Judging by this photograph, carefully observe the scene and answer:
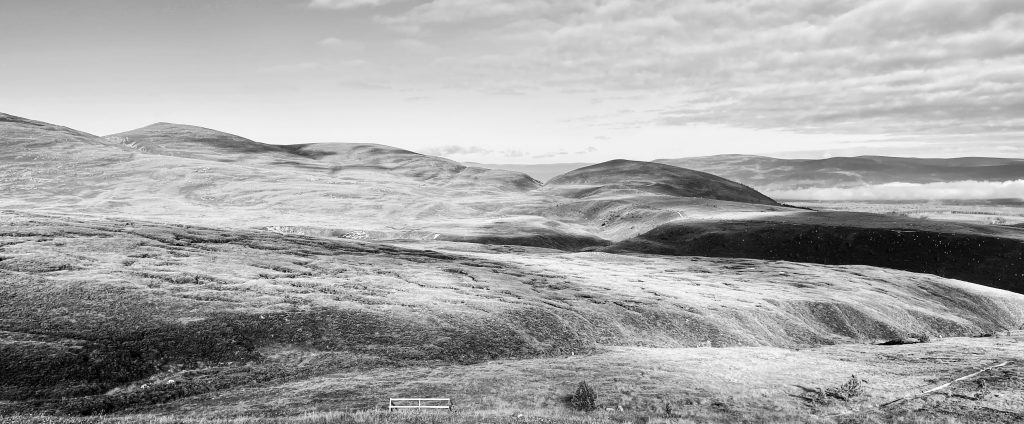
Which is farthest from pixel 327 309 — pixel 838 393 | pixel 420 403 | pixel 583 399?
pixel 838 393

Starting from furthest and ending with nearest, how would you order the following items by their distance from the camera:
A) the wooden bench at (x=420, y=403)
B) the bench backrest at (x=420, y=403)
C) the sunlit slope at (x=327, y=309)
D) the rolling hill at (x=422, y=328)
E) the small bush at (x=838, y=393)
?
the sunlit slope at (x=327, y=309) < the small bush at (x=838, y=393) < the rolling hill at (x=422, y=328) < the bench backrest at (x=420, y=403) < the wooden bench at (x=420, y=403)

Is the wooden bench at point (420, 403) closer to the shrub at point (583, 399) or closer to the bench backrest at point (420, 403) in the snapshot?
the bench backrest at point (420, 403)

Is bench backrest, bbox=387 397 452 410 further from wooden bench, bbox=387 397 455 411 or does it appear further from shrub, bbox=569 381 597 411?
shrub, bbox=569 381 597 411

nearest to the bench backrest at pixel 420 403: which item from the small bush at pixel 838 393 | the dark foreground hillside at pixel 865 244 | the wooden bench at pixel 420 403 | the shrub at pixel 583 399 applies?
the wooden bench at pixel 420 403

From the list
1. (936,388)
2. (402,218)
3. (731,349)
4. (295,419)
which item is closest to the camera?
(295,419)

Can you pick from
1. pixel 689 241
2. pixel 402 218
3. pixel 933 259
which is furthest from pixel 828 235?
pixel 402 218

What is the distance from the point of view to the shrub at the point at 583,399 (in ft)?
102

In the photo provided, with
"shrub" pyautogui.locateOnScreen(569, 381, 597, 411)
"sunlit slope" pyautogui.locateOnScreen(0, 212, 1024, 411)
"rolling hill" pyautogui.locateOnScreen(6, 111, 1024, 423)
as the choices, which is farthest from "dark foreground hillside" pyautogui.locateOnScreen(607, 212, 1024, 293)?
"shrub" pyautogui.locateOnScreen(569, 381, 597, 411)

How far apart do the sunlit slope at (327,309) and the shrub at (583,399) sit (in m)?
11.7

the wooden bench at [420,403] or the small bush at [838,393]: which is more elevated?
the small bush at [838,393]

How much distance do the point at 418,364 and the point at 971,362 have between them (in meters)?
36.7

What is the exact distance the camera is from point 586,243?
16062 cm

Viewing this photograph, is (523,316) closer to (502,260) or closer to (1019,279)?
(502,260)

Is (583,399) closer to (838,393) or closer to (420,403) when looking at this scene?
(420,403)
